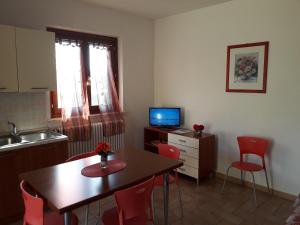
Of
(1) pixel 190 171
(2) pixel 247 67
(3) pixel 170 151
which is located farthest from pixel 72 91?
(2) pixel 247 67

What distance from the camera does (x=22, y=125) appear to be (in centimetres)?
313

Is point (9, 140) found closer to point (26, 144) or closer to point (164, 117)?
point (26, 144)

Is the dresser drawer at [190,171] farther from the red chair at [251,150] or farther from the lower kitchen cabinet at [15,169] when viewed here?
the lower kitchen cabinet at [15,169]

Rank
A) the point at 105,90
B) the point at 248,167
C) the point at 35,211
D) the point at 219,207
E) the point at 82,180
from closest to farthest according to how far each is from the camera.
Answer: the point at 35,211
the point at 82,180
the point at 219,207
the point at 248,167
the point at 105,90

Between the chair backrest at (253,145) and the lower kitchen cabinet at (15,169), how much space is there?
98.3 inches

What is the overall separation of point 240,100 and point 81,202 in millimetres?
2739

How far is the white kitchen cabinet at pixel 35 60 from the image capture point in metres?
2.76

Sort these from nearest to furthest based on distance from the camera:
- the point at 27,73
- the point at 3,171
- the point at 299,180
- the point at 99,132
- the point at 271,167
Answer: the point at 3,171, the point at 27,73, the point at 299,180, the point at 271,167, the point at 99,132

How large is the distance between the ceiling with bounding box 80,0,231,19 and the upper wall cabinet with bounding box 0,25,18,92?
4.40ft

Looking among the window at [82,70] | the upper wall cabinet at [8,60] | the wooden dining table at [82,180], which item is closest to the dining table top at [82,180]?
the wooden dining table at [82,180]

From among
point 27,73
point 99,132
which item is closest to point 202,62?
point 99,132

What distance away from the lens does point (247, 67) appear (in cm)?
344

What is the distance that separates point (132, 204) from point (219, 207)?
1.67 m

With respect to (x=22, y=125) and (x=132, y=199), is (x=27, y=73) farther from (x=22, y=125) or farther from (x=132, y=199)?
(x=132, y=199)
